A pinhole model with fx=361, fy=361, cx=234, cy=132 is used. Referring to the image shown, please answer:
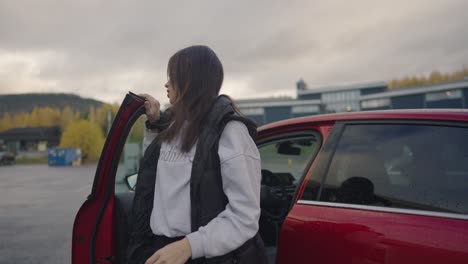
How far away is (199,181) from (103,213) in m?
0.76

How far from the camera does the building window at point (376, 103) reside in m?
65.2

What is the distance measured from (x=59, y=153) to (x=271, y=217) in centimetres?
4472

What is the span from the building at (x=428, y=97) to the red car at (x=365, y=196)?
199 feet

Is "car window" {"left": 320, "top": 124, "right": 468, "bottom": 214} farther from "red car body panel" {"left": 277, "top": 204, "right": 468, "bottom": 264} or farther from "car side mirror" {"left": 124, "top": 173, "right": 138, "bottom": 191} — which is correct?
"car side mirror" {"left": 124, "top": 173, "right": 138, "bottom": 191}

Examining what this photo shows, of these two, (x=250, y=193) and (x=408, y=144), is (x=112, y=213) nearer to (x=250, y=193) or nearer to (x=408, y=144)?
(x=250, y=193)

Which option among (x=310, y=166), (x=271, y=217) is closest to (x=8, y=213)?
(x=271, y=217)

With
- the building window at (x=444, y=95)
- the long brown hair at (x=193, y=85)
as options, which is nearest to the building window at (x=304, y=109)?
the building window at (x=444, y=95)

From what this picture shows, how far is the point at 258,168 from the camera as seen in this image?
1414 millimetres

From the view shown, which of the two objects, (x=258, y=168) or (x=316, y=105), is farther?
(x=316, y=105)

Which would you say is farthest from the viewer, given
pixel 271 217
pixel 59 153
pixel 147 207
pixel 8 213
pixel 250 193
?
pixel 59 153

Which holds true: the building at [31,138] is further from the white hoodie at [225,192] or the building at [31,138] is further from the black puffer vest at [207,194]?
the white hoodie at [225,192]

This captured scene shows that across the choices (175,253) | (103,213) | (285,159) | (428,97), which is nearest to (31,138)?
(428,97)

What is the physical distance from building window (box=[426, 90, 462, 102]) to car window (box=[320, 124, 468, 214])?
62.4 m

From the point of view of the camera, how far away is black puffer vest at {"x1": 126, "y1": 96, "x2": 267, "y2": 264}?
134cm
